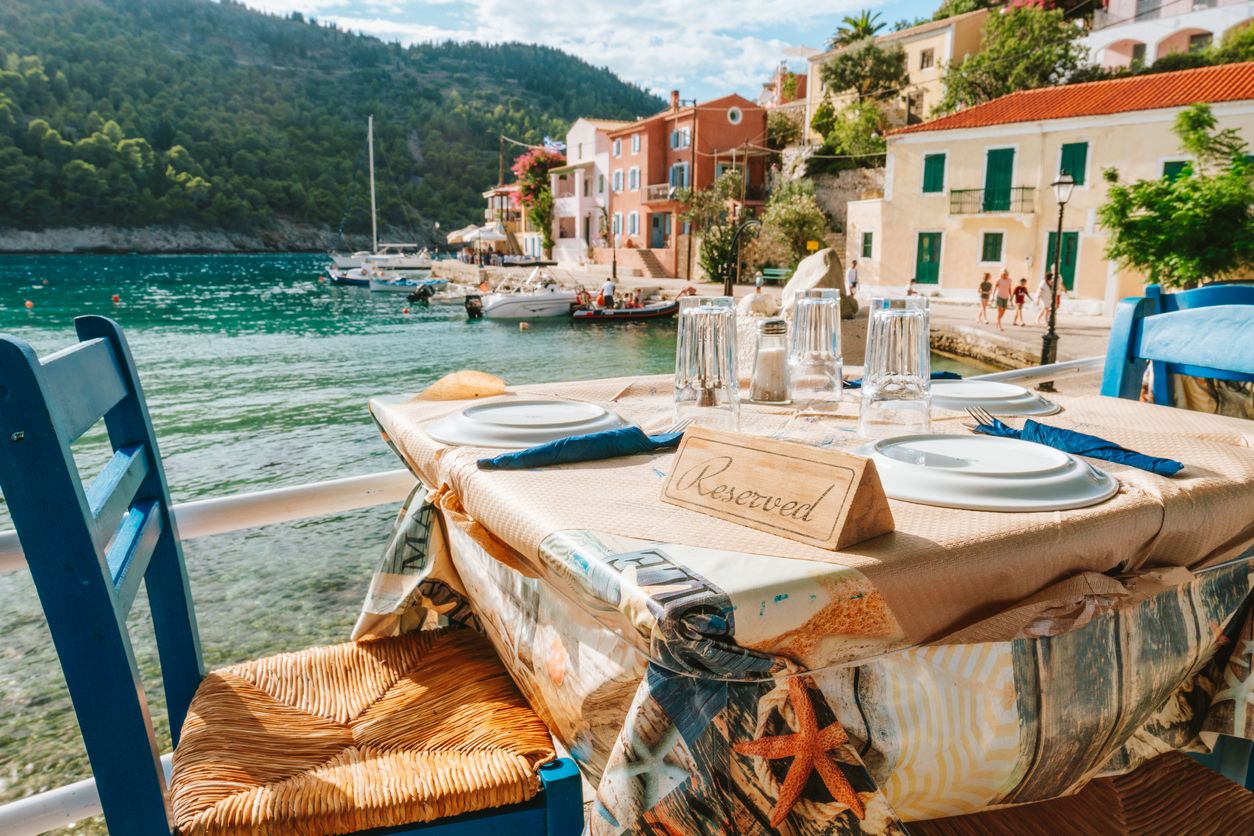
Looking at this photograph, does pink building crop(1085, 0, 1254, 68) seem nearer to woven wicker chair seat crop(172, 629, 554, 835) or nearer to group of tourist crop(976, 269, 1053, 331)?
group of tourist crop(976, 269, 1053, 331)

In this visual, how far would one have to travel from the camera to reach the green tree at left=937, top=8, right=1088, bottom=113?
80.4 feet

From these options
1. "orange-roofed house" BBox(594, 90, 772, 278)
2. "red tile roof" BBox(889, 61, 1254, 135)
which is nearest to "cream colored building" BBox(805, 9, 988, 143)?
"orange-roofed house" BBox(594, 90, 772, 278)

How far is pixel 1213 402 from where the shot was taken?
5.87ft

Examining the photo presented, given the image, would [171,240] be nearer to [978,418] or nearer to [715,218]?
[715,218]

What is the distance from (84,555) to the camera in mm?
807

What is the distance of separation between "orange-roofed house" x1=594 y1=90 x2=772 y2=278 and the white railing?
29.2 m

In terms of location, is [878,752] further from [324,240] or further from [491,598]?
[324,240]

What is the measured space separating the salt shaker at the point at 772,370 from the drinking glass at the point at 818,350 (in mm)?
56

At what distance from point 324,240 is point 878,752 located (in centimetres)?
9302

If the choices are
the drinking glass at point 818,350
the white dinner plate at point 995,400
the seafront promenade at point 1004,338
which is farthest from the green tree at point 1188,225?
the drinking glass at point 818,350

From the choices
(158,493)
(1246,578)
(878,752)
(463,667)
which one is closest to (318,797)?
(463,667)

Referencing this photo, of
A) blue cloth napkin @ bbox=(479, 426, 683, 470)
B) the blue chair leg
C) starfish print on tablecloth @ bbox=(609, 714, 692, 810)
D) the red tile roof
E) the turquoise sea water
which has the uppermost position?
the red tile roof

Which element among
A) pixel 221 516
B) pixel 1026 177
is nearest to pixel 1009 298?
pixel 1026 177

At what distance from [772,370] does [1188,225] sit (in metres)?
15.9
